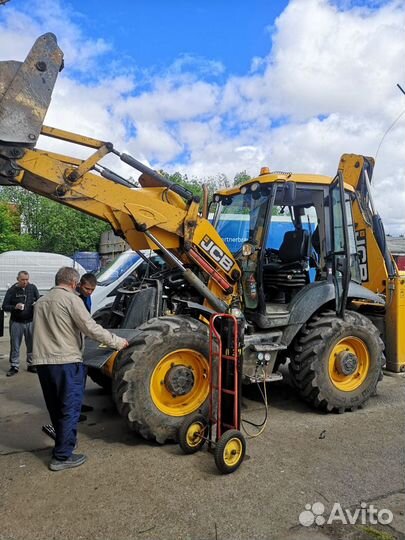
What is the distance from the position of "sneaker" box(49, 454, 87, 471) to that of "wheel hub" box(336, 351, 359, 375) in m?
3.15

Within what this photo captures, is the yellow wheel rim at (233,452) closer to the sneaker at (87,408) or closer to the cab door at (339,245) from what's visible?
the cab door at (339,245)

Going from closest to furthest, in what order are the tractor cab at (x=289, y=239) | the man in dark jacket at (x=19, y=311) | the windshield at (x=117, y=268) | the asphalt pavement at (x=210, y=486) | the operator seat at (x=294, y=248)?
the asphalt pavement at (x=210, y=486)
the tractor cab at (x=289, y=239)
the operator seat at (x=294, y=248)
the man in dark jacket at (x=19, y=311)
the windshield at (x=117, y=268)

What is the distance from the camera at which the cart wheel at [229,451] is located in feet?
13.1

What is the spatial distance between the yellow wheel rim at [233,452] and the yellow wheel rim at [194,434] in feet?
1.53

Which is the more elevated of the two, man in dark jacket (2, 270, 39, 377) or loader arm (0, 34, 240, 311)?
loader arm (0, 34, 240, 311)

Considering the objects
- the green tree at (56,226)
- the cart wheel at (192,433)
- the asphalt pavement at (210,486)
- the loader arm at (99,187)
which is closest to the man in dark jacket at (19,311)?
the asphalt pavement at (210,486)

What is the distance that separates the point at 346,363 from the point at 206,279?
2.00 metres

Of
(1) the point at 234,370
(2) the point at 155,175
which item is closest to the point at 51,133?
(2) the point at 155,175

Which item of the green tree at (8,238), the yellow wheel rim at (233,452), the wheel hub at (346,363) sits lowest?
the yellow wheel rim at (233,452)

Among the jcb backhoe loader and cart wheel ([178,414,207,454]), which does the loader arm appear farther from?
cart wheel ([178,414,207,454])

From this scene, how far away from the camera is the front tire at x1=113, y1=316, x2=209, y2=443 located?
14.9ft

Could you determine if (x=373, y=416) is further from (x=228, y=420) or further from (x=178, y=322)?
(x=178, y=322)

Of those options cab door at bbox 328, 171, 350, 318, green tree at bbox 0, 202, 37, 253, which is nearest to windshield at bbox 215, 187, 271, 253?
cab door at bbox 328, 171, 350, 318

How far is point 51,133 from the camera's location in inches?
185
